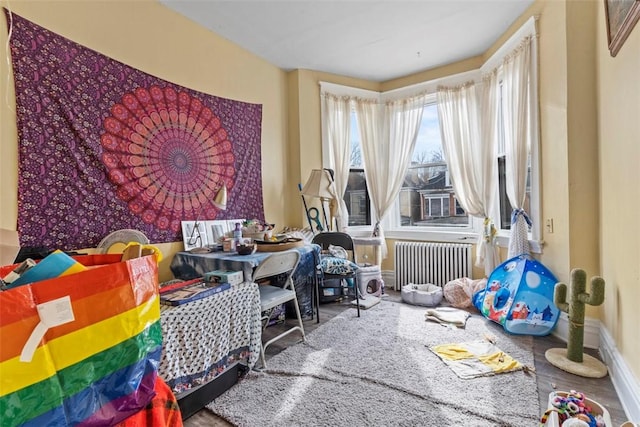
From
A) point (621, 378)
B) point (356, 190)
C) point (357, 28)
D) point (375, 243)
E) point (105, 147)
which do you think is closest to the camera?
point (621, 378)

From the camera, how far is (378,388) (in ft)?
6.27

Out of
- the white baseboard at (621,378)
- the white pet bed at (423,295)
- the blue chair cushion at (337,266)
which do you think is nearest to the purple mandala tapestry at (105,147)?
the blue chair cushion at (337,266)

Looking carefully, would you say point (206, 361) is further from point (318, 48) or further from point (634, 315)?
point (318, 48)

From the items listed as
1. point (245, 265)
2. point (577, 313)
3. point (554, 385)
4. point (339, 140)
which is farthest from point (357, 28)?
point (554, 385)

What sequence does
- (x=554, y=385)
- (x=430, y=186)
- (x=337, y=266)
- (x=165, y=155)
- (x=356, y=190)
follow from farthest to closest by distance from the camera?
(x=356, y=190)
(x=430, y=186)
(x=337, y=266)
(x=165, y=155)
(x=554, y=385)

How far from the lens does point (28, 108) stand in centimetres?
181

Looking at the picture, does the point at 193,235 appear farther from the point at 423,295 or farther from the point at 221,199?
the point at 423,295

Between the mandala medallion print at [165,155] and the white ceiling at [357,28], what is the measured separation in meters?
0.85

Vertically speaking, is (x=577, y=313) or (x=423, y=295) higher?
(x=577, y=313)

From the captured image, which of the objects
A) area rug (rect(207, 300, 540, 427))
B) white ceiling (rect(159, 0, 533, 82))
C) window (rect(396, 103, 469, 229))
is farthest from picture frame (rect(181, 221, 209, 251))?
window (rect(396, 103, 469, 229))

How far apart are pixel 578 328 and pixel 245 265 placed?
93.1 inches

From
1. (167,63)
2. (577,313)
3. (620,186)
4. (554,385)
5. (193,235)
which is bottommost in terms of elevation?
(554,385)

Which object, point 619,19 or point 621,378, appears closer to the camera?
point 619,19

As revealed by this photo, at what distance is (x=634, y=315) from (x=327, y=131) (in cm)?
331
